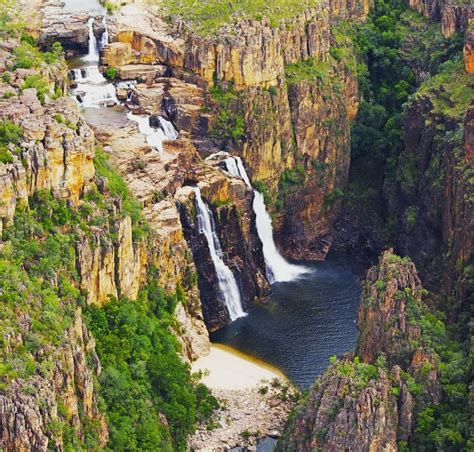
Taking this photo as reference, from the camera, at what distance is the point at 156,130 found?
326 ft

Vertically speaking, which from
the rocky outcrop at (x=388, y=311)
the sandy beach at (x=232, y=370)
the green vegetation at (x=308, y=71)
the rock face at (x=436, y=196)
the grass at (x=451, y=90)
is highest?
the green vegetation at (x=308, y=71)

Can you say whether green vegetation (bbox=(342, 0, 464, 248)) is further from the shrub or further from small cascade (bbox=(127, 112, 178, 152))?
the shrub

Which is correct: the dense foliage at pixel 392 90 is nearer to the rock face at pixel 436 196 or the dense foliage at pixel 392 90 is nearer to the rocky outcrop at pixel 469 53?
the rock face at pixel 436 196

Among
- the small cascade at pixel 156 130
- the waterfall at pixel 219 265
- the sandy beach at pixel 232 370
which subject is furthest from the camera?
the small cascade at pixel 156 130

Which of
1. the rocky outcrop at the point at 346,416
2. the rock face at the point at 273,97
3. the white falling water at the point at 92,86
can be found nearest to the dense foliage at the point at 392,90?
the rock face at the point at 273,97

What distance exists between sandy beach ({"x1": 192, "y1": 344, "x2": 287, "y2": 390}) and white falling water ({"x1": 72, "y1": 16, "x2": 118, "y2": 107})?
2062 centimetres

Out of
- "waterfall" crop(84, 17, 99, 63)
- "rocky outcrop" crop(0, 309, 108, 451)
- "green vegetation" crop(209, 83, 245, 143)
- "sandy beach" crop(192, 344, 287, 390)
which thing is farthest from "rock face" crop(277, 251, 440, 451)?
"waterfall" crop(84, 17, 99, 63)

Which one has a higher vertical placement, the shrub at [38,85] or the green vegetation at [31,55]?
the green vegetation at [31,55]

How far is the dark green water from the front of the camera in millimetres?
89625

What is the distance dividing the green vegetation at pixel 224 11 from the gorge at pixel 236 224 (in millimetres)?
229

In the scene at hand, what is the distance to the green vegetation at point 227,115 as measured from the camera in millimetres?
103312

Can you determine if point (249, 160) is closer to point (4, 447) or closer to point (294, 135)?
point (294, 135)

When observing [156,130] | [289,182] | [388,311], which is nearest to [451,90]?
[289,182]

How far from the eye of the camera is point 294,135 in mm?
108812
